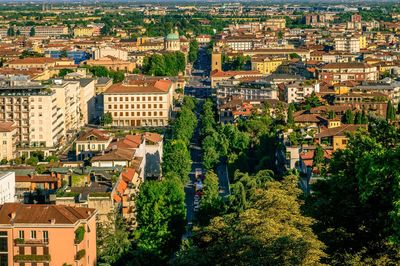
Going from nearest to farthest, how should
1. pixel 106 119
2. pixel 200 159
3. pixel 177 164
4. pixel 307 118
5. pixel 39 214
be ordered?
pixel 39 214, pixel 177 164, pixel 200 159, pixel 307 118, pixel 106 119

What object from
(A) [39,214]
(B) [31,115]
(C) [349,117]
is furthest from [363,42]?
(A) [39,214]

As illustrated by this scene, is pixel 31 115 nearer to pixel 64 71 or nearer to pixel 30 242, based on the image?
pixel 30 242

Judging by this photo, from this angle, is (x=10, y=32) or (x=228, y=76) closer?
(x=228, y=76)

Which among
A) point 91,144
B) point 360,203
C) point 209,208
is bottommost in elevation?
point 91,144

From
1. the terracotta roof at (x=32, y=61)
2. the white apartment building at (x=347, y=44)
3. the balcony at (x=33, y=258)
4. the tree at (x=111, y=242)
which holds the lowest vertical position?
the white apartment building at (x=347, y=44)

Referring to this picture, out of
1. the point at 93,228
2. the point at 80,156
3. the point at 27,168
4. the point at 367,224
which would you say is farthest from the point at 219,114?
A: the point at 367,224

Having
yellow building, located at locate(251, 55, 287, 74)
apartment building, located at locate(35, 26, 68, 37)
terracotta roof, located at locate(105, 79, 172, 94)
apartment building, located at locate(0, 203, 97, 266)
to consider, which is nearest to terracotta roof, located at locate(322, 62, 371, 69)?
yellow building, located at locate(251, 55, 287, 74)

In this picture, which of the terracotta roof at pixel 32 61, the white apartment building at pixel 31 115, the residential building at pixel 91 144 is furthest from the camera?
the terracotta roof at pixel 32 61

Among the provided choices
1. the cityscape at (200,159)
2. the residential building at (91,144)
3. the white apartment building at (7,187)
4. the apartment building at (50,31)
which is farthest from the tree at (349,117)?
the apartment building at (50,31)

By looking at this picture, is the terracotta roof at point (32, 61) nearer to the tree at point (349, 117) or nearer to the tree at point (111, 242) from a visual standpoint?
the tree at point (349, 117)
